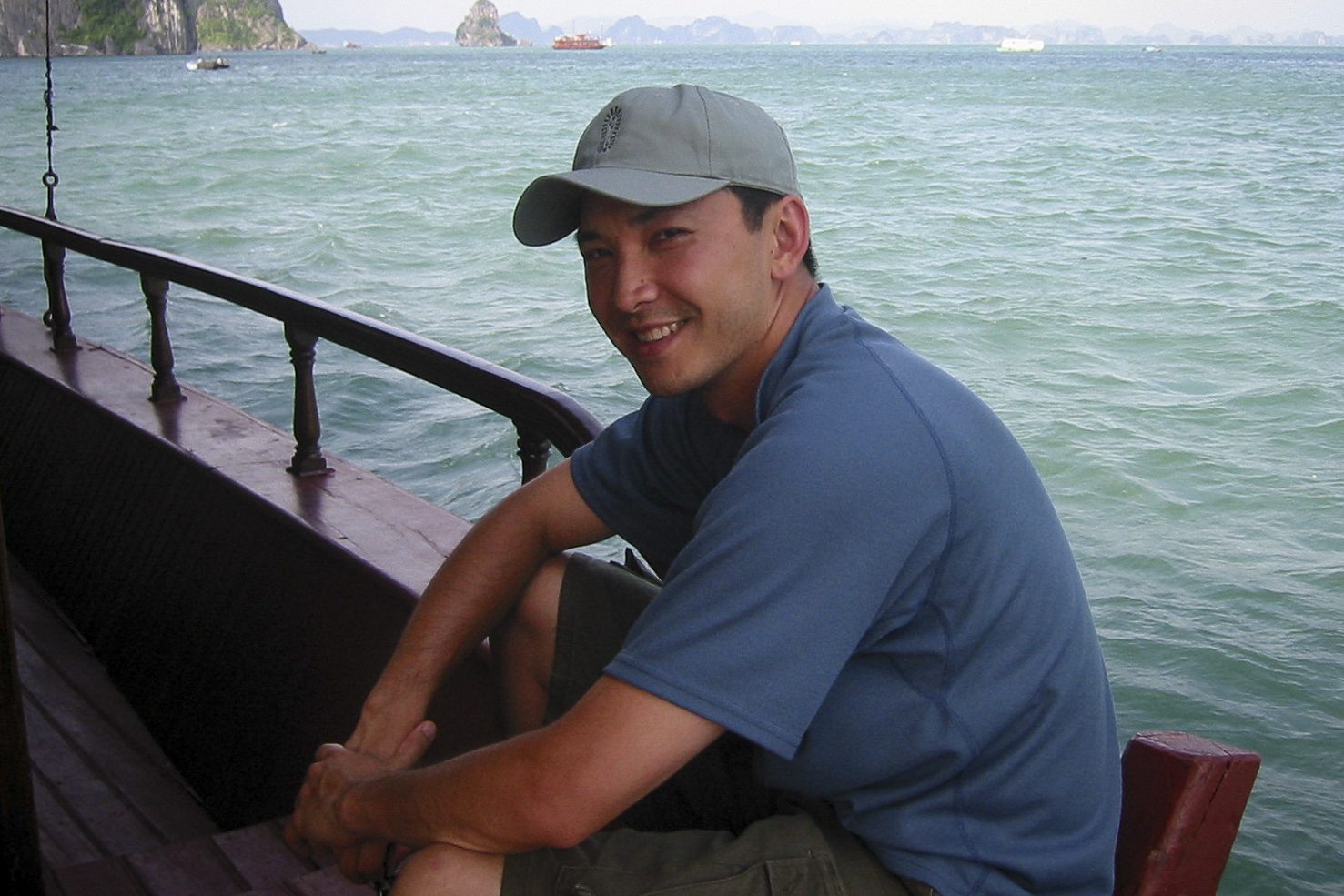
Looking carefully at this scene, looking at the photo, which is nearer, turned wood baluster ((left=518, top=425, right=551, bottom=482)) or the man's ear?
the man's ear

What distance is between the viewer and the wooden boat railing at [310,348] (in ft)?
6.46

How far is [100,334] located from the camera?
495 inches

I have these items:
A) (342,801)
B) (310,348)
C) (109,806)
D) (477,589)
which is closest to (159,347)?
(310,348)

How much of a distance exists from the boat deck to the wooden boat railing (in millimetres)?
757

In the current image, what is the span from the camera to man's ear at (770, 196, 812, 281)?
1457 millimetres

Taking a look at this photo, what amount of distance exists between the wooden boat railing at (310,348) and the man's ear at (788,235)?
1.64 feet

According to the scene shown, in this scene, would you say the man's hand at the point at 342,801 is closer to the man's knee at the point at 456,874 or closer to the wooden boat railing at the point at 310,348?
the man's knee at the point at 456,874

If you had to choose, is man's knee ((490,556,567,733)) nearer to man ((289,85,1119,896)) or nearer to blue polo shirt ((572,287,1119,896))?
man ((289,85,1119,896))

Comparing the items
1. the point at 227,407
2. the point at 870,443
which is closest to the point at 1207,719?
the point at 227,407

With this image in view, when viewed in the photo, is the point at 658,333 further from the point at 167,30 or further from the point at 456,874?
the point at 167,30

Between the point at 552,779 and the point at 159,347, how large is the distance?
116 inches

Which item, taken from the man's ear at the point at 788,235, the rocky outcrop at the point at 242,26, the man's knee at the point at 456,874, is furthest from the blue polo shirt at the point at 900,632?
the rocky outcrop at the point at 242,26

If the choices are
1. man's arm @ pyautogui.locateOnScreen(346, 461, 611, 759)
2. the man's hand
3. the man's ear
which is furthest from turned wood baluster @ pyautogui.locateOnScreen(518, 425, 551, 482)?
→ the man's ear

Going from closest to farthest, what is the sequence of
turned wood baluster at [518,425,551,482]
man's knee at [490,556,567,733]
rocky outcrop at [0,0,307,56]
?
man's knee at [490,556,567,733]
turned wood baluster at [518,425,551,482]
rocky outcrop at [0,0,307,56]
